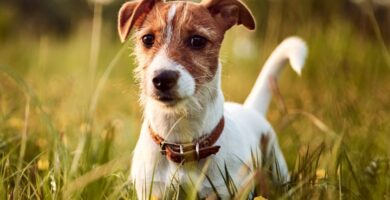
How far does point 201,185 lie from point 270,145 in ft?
2.97

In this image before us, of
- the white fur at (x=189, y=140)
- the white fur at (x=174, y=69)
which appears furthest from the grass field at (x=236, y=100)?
the white fur at (x=174, y=69)

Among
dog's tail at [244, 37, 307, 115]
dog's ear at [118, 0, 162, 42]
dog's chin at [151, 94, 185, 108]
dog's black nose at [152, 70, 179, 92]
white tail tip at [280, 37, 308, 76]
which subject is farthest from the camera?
dog's tail at [244, 37, 307, 115]

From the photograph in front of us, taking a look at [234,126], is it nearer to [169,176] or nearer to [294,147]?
[169,176]

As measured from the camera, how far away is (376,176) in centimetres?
337

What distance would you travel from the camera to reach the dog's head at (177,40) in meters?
2.97

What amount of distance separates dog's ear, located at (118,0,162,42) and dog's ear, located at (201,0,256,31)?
28 centimetres

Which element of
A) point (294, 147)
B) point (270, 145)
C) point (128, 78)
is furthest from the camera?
point (128, 78)

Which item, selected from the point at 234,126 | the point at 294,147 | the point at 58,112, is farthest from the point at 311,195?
the point at 58,112

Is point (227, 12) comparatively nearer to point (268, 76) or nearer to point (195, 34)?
point (195, 34)

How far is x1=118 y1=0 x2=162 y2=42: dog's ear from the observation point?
3430 mm

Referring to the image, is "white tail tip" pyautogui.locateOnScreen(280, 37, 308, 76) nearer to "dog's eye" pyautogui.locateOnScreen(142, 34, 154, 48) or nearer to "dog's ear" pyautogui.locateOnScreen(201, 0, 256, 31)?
"dog's ear" pyautogui.locateOnScreen(201, 0, 256, 31)

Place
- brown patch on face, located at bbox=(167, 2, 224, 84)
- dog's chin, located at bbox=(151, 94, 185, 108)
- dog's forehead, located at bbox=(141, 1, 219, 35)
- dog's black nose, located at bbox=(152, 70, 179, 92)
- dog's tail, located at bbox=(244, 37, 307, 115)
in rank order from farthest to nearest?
dog's tail, located at bbox=(244, 37, 307, 115) < dog's forehead, located at bbox=(141, 1, 219, 35) < brown patch on face, located at bbox=(167, 2, 224, 84) < dog's chin, located at bbox=(151, 94, 185, 108) < dog's black nose, located at bbox=(152, 70, 179, 92)

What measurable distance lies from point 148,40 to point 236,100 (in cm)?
377

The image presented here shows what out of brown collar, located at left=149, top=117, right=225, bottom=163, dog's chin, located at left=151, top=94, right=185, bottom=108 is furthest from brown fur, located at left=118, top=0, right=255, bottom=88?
brown collar, located at left=149, top=117, right=225, bottom=163
